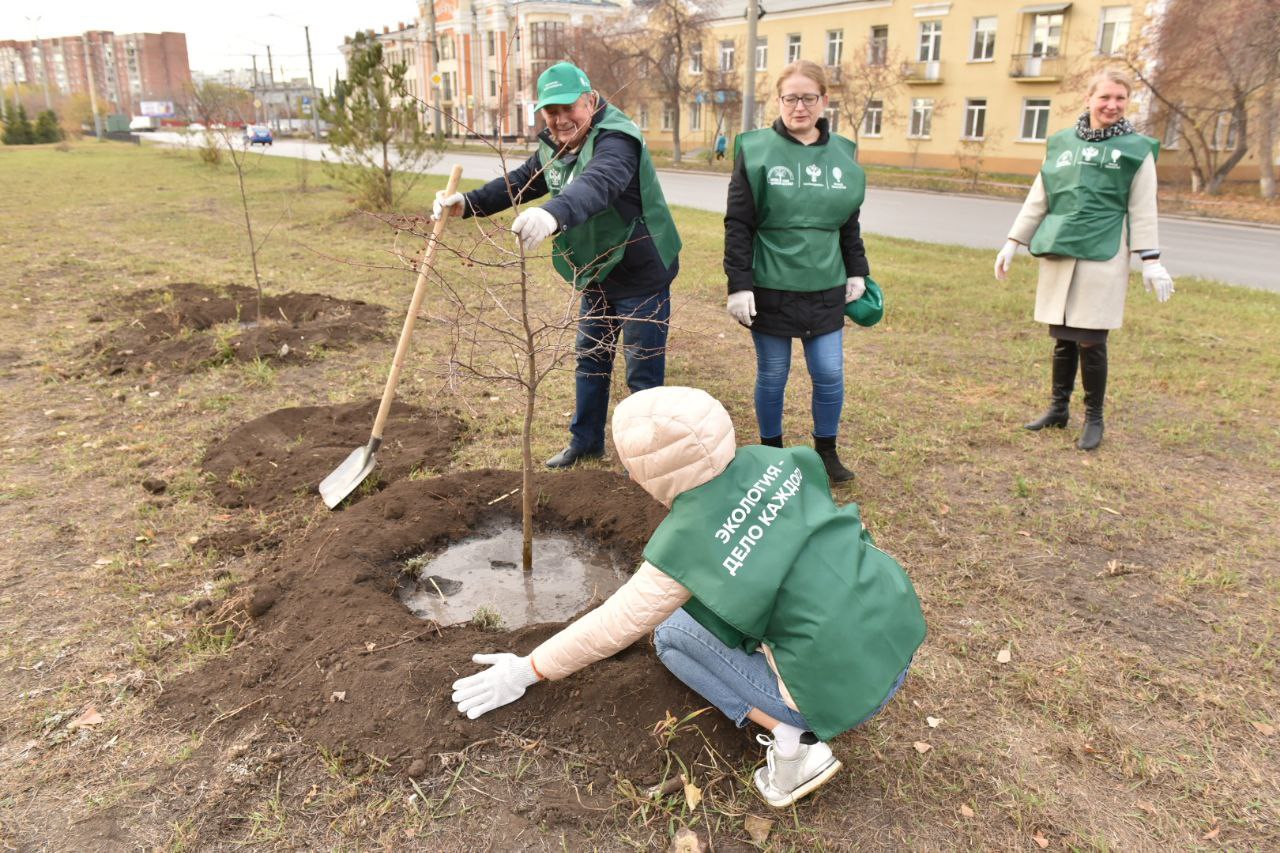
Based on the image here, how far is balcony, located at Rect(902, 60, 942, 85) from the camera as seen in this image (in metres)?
28.8

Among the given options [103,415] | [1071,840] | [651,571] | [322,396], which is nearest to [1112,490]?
[1071,840]

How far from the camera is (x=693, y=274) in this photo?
27.4 feet

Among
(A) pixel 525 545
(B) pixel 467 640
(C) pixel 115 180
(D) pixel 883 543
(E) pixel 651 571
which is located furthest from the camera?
(C) pixel 115 180

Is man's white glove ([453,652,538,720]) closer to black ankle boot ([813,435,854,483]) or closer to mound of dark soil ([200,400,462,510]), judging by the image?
mound of dark soil ([200,400,462,510])

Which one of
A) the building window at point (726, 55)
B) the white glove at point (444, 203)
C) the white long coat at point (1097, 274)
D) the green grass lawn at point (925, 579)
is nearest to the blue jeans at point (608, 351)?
the green grass lawn at point (925, 579)

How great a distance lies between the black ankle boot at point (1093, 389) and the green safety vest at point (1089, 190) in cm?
50

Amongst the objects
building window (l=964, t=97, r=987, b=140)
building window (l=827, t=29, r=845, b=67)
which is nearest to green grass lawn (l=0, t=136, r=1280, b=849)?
building window (l=964, t=97, r=987, b=140)

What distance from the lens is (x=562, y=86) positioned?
3078 millimetres

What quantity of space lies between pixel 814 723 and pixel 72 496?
3440 mm

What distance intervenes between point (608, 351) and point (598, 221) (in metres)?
0.59

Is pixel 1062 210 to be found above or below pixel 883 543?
above

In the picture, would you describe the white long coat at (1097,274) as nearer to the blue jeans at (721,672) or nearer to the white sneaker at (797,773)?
the blue jeans at (721,672)

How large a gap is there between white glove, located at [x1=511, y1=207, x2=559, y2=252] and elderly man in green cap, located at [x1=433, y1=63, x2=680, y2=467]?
5.9 inches

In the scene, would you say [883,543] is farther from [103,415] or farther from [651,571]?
[103,415]
